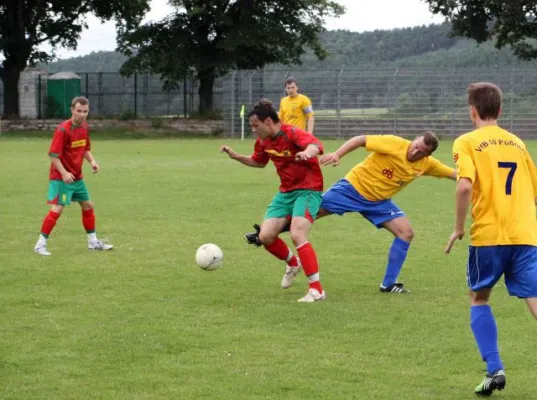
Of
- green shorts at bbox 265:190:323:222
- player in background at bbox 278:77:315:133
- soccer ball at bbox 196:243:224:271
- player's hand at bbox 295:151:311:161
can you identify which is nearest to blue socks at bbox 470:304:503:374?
player's hand at bbox 295:151:311:161

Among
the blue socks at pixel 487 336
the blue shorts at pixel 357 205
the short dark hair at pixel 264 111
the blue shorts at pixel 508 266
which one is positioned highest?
the short dark hair at pixel 264 111

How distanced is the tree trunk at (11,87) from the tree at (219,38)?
4859 millimetres

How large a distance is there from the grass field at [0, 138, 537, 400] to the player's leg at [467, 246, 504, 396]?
0.70 ft

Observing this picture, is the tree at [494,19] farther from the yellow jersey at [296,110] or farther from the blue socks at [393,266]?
the blue socks at [393,266]

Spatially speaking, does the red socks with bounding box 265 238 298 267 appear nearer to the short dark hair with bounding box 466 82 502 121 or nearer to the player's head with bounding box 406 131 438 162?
the player's head with bounding box 406 131 438 162

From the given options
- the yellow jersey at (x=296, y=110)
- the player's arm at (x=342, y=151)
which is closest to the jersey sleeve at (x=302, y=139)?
the player's arm at (x=342, y=151)

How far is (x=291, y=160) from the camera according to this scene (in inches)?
355

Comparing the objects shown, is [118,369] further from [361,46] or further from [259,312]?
[361,46]

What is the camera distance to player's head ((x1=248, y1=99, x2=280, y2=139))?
8.75 m

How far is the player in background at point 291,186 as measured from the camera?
8.77 metres

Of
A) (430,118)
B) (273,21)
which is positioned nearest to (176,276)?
(430,118)

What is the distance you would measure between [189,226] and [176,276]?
3781mm

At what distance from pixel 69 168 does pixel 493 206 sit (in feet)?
22.1

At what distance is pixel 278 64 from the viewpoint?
4853 centimetres
